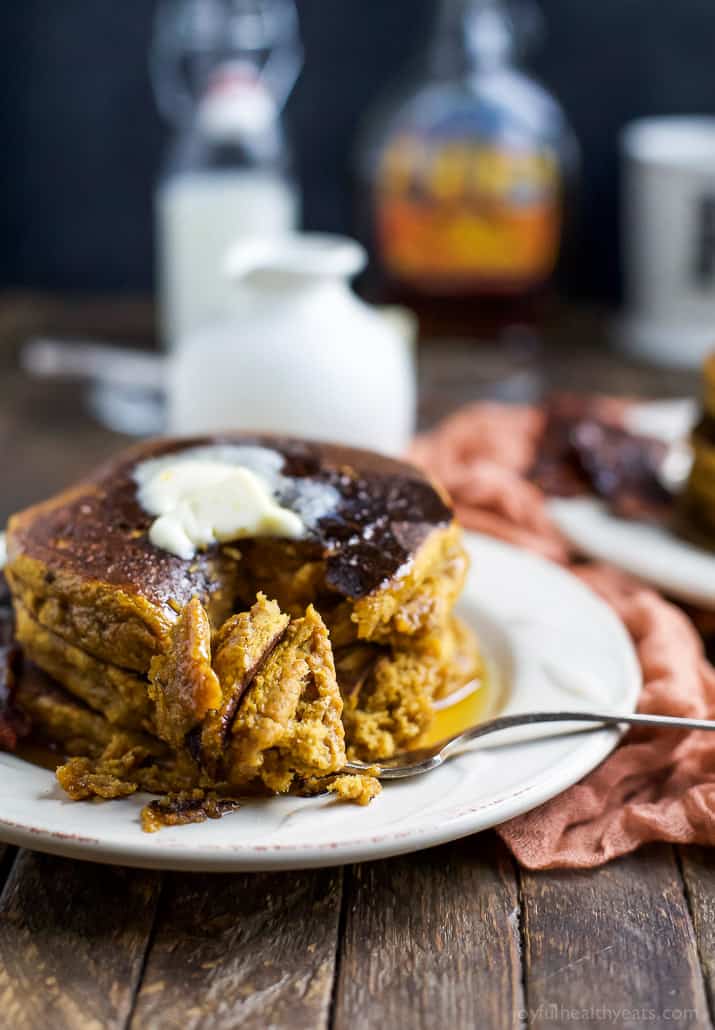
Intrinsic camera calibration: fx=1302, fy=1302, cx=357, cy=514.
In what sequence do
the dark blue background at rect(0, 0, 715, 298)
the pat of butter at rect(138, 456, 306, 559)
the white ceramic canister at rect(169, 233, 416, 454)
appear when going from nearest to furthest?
1. the pat of butter at rect(138, 456, 306, 559)
2. the white ceramic canister at rect(169, 233, 416, 454)
3. the dark blue background at rect(0, 0, 715, 298)

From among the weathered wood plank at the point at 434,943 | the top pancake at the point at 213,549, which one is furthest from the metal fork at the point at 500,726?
the top pancake at the point at 213,549

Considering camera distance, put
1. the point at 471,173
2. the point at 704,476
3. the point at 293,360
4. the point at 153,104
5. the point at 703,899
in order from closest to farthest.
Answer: the point at 703,899 → the point at 704,476 → the point at 293,360 → the point at 471,173 → the point at 153,104

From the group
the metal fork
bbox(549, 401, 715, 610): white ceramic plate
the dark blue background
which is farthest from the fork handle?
the dark blue background

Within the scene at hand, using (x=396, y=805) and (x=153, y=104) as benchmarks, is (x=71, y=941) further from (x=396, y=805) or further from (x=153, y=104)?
(x=153, y=104)

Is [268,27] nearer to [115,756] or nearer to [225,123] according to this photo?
[225,123]

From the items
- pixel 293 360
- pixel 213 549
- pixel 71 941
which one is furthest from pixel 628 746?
pixel 293 360

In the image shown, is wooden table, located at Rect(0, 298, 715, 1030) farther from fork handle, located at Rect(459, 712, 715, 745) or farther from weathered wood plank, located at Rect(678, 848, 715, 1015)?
fork handle, located at Rect(459, 712, 715, 745)
